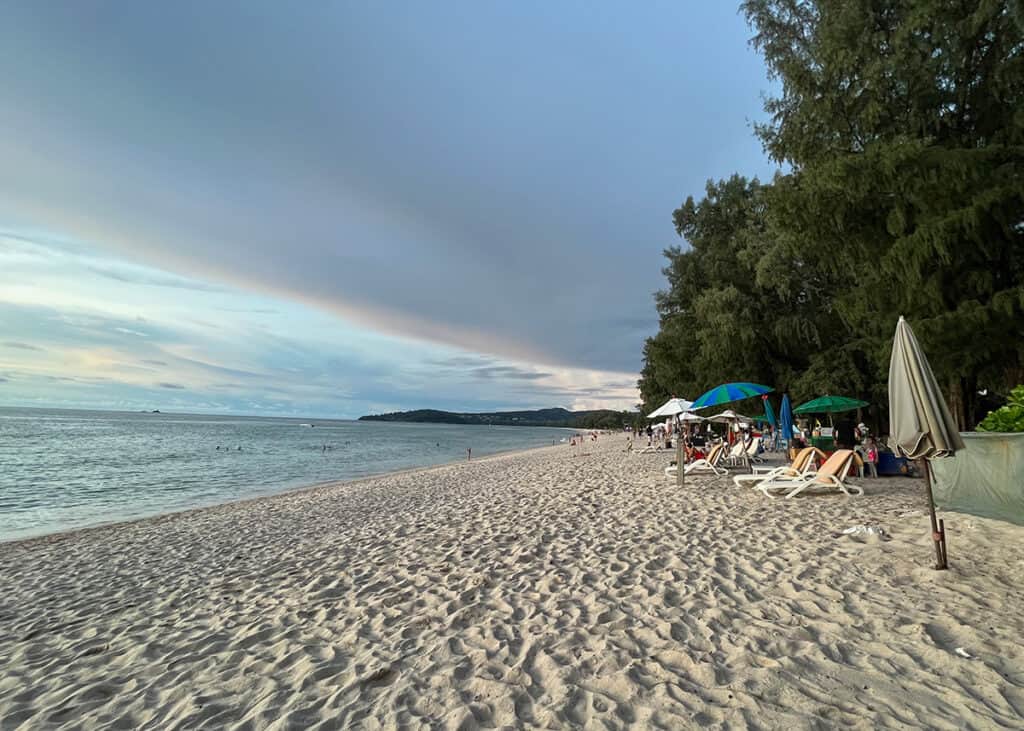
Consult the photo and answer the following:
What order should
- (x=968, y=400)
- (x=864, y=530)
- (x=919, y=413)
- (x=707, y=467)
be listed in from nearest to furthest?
1. (x=919, y=413)
2. (x=864, y=530)
3. (x=707, y=467)
4. (x=968, y=400)

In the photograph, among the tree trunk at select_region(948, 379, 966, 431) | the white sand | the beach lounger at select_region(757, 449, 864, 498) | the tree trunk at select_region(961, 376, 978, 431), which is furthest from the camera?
the tree trunk at select_region(961, 376, 978, 431)

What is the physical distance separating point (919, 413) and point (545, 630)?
385 cm

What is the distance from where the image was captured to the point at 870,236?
11.1 meters

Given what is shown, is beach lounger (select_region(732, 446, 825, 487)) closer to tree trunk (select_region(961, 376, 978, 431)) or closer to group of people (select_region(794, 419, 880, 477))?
group of people (select_region(794, 419, 880, 477))

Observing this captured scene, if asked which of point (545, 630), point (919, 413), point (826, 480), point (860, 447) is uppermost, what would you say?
point (919, 413)

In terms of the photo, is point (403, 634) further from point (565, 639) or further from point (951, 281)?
point (951, 281)

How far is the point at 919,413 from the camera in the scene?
4.73m

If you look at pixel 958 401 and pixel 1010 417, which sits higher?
pixel 958 401

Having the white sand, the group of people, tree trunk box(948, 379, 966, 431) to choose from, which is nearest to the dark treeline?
tree trunk box(948, 379, 966, 431)

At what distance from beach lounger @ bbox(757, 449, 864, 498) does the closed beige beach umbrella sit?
13.6 ft

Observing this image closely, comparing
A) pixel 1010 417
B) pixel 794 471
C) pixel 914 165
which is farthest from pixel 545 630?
pixel 914 165

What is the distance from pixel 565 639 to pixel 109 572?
652 centimetres

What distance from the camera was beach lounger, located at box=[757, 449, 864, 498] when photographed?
885cm

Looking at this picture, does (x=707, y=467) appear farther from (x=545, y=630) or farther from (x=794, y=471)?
(x=545, y=630)
